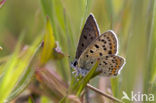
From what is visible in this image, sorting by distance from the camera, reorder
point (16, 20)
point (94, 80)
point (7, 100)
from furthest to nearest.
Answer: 1. point (16, 20)
2. point (94, 80)
3. point (7, 100)

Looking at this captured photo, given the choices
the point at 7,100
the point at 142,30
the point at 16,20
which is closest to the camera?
the point at 7,100

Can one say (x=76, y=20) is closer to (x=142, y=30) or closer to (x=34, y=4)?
(x=142, y=30)

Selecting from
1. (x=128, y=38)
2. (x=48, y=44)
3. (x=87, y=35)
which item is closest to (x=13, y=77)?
(x=48, y=44)

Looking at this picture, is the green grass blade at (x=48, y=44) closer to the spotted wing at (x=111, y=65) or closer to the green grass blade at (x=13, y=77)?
the green grass blade at (x=13, y=77)

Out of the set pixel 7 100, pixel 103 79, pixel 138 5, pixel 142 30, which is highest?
pixel 138 5

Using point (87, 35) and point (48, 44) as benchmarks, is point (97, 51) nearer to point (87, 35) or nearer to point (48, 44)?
point (87, 35)

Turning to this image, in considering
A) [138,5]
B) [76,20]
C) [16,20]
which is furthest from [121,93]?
[16,20]

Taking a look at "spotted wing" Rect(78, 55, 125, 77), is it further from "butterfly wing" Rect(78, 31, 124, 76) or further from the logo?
the logo
